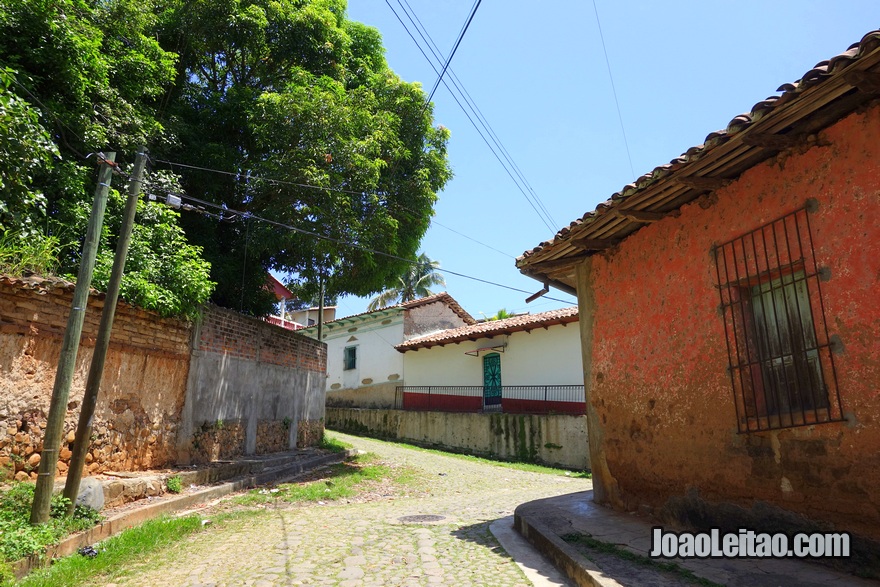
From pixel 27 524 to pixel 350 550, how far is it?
316 centimetres

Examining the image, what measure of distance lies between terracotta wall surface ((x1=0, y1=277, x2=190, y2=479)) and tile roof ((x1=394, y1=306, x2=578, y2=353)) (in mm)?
12358

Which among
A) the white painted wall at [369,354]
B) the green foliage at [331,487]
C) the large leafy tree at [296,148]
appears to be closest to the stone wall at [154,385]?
the green foliage at [331,487]

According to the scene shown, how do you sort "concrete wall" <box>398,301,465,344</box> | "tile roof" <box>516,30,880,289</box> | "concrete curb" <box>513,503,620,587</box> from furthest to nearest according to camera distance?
"concrete wall" <box>398,301,465,344</box> < "concrete curb" <box>513,503,620,587</box> < "tile roof" <box>516,30,880,289</box>

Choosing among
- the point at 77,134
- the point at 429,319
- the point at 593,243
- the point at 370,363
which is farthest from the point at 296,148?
the point at 429,319

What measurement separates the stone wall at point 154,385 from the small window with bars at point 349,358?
1193 centimetres

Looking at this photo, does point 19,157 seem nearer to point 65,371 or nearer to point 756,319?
point 65,371

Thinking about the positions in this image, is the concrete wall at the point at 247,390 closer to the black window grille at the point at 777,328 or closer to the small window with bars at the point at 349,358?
the black window grille at the point at 777,328

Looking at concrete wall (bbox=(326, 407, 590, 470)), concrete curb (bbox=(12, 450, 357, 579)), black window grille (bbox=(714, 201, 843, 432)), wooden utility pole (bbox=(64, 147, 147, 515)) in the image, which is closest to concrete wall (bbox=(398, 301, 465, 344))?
concrete wall (bbox=(326, 407, 590, 470))

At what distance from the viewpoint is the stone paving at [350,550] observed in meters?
4.83

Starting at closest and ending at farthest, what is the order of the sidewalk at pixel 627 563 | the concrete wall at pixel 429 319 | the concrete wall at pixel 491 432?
the sidewalk at pixel 627 563, the concrete wall at pixel 491 432, the concrete wall at pixel 429 319

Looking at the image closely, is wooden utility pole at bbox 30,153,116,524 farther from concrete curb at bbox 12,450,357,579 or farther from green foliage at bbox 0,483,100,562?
concrete curb at bbox 12,450,357,579

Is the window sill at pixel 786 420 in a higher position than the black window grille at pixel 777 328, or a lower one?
lower

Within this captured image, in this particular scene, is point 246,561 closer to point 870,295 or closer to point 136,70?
point 870,295

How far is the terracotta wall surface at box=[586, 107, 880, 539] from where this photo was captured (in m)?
4.09
